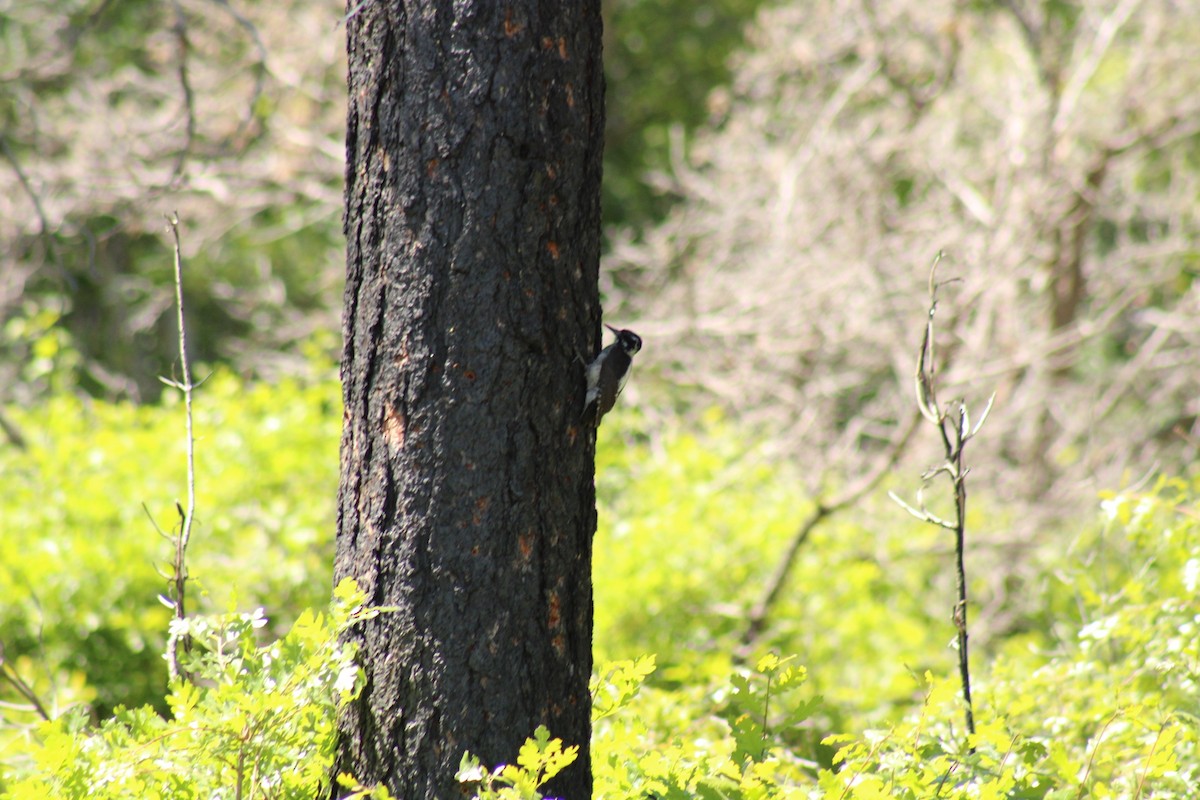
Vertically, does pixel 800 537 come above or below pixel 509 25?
above

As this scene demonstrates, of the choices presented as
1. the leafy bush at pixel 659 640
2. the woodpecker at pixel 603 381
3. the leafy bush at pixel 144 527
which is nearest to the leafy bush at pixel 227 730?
the leafy bush at pixel 659 640

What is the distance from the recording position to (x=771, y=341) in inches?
289

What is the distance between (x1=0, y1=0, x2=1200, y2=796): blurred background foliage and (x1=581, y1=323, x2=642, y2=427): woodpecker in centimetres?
133

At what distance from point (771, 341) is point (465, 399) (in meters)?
5.33

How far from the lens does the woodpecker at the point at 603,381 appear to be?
2.34m

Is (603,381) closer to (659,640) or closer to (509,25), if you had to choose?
(509,25)

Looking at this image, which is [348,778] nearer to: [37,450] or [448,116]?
[448,116]

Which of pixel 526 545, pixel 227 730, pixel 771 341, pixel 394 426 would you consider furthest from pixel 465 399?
pixel 771 341

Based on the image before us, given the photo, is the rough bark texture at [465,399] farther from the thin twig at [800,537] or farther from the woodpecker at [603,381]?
the thin twig at [800,537]

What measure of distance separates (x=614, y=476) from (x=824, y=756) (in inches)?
137

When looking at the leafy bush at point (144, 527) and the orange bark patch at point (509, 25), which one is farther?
the leafy bush at point (144, 527)

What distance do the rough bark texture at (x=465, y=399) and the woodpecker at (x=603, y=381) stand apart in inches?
2.1

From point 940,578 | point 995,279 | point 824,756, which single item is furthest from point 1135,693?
point 940,578

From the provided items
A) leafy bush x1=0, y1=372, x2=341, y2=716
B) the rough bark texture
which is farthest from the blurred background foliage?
the rough bark texture
